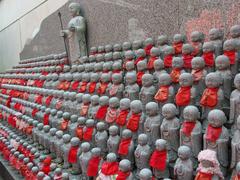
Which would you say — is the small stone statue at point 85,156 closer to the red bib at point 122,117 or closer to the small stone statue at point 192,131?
the red bib at point 122,117

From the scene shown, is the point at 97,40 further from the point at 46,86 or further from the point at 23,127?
the point at 23,127

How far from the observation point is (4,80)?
11.9 meters

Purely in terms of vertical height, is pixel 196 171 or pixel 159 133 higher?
pixel 159 133

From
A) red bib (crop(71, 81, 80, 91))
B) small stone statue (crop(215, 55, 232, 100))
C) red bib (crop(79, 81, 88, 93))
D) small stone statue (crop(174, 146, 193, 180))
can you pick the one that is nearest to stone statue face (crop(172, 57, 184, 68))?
small stone statue (crop(215, 55, 232, 100))

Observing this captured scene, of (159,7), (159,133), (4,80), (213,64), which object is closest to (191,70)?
(213,64)

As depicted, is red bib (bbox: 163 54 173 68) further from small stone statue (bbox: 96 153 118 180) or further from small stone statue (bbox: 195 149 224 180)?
small stone statue (bbox: 195 149 224 180)

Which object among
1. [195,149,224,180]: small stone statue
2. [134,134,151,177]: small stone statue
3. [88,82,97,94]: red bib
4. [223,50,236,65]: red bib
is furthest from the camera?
[88,82,97,94]: red bib

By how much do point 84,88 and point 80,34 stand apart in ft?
8.03

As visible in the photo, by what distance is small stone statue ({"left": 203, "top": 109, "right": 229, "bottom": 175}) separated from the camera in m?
3.38

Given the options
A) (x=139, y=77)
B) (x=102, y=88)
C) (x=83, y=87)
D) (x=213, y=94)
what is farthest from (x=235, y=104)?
(x=83, y=87)

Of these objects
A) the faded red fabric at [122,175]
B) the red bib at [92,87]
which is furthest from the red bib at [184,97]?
the red bib at [92,87]

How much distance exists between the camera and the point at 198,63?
13.6ft

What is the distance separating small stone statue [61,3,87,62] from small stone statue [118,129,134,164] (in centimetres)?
437

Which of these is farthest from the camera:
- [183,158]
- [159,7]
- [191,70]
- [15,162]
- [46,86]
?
[46,86]
